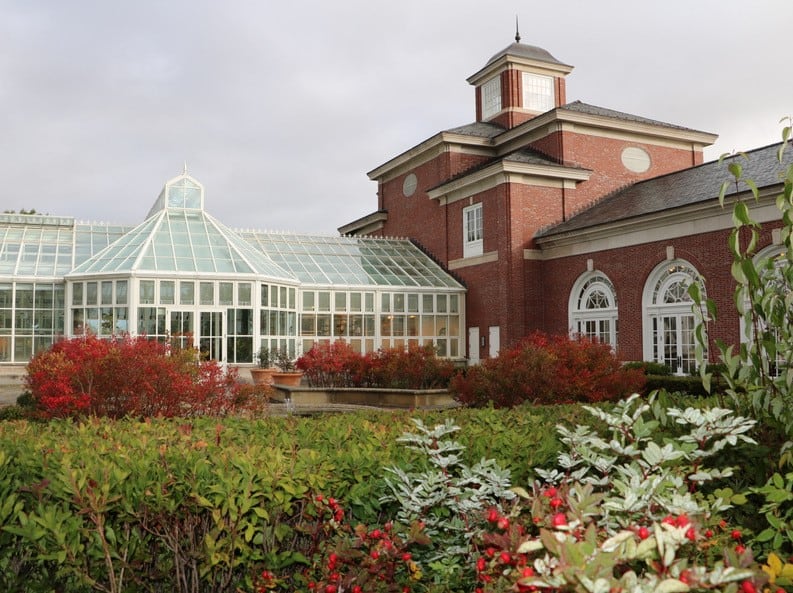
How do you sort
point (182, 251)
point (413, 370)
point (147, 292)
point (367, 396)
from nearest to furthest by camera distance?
point (413, 370) < point (367, 396) < point (147, 292) < point (182, 251)

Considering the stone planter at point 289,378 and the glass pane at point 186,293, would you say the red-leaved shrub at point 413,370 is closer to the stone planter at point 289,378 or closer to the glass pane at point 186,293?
the stone planter at point 289,378

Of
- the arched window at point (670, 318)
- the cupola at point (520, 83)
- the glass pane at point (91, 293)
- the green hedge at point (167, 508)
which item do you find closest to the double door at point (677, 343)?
the arched window at point (670, 318)

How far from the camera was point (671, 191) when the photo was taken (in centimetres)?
2375

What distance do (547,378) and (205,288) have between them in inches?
600

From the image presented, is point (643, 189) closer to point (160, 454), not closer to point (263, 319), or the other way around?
point (263, 319)

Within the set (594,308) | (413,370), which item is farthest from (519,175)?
(413,370)

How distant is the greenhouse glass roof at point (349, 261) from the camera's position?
28.1 meters

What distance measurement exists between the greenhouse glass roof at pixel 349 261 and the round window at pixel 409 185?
10.9 feet

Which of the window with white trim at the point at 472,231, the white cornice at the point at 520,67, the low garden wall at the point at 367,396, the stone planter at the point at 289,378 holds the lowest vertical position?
the low garden wall at the point at 367,396

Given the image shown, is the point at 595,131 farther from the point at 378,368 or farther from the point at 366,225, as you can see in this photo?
the point at 378,368

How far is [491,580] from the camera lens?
9.70ft

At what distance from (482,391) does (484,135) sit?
21.1 meters

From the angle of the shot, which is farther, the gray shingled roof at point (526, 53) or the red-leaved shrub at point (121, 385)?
the gray shingled roof at point (526, 53)

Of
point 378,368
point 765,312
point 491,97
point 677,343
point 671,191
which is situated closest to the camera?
point 765,312
